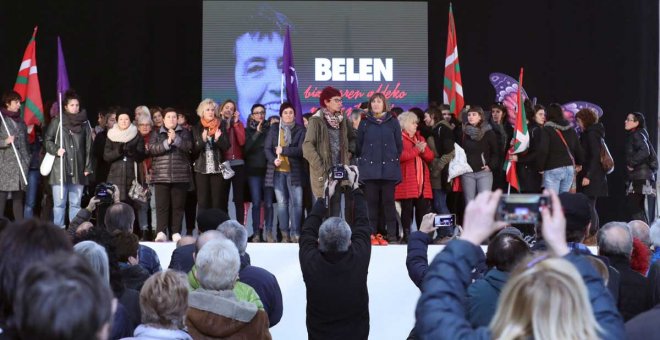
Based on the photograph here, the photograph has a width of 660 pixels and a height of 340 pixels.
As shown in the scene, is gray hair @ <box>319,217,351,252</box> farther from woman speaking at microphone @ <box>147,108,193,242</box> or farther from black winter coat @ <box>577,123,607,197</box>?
black winter coat @ <box>577,123,607,197</box>

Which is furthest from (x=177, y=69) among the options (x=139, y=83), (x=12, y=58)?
(x=12, y=58)

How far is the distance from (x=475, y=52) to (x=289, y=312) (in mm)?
7818

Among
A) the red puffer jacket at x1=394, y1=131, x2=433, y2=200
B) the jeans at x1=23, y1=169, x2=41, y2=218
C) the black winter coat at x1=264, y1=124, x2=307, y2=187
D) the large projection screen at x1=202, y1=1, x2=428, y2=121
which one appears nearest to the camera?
the black winter coat at x1=264, y1=124, x2=307, y2=187

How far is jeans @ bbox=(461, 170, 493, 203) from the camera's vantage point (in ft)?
36.6

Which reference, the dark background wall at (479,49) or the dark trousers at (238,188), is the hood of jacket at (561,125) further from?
the dark background wall at (479,49)

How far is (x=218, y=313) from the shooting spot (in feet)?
15.6

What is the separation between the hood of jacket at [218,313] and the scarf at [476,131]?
6.72m

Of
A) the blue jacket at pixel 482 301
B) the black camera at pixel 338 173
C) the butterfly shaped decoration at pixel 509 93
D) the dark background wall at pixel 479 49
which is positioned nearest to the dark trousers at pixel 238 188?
the black camera at pixel 338 173

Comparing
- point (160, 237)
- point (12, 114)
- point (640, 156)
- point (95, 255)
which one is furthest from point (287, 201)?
point (95, 255)

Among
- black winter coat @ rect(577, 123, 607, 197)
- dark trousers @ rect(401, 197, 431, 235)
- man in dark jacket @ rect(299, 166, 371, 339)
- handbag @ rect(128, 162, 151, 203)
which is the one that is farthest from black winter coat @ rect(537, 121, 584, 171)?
man in dark jacket @ rect(299, 166, 371, 339)

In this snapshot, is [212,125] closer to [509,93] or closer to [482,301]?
[509,93]

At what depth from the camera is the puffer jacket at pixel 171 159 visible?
10.6 m

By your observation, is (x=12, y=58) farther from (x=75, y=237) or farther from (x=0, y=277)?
(x=0, y=277)

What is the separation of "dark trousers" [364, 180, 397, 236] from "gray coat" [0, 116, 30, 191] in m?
3.57
